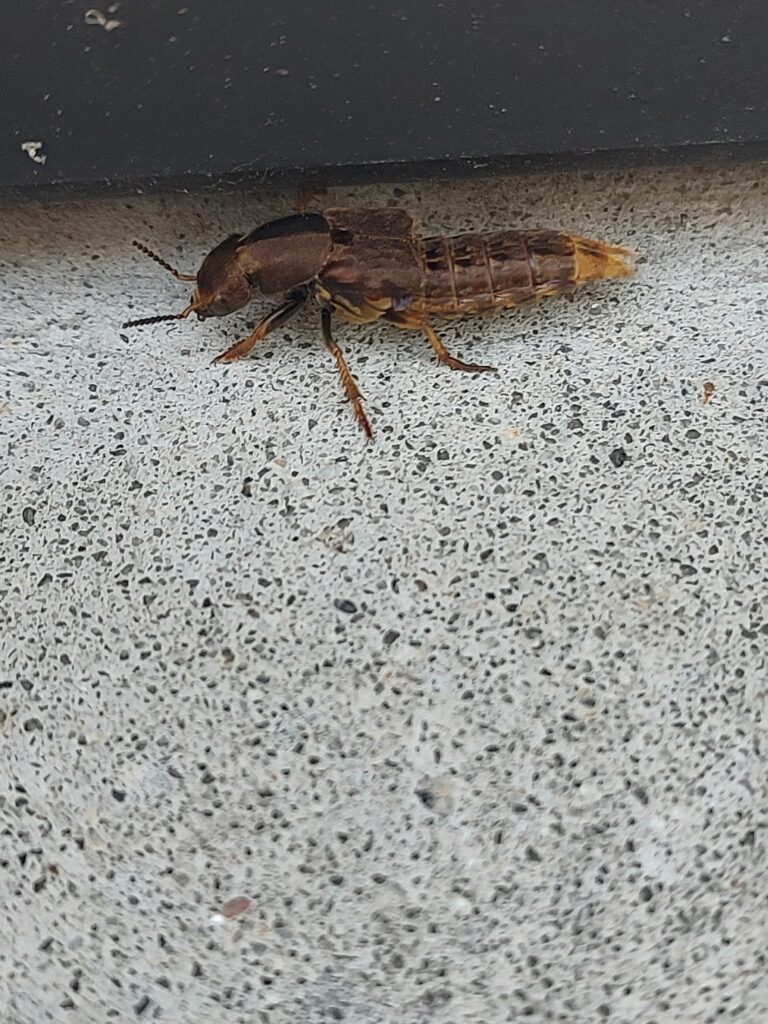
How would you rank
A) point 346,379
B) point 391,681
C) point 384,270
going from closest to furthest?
point 391,681 < point 346,379 < point 384,270

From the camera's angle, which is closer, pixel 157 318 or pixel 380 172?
pixel 380 172

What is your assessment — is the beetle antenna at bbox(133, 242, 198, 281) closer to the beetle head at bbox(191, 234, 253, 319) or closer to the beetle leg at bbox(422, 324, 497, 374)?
the beetle head at bbox(191, 234, 253, 319)

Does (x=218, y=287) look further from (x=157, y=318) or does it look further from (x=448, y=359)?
(x=448, y=359)

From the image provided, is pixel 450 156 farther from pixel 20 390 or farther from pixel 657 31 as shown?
pixel 20 390

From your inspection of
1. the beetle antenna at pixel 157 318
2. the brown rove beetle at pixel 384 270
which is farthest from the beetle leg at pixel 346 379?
the beetle antenna at pixel 157 318

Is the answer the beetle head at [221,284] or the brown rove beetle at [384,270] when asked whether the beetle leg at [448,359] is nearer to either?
the brown rove beetle at [384,270]

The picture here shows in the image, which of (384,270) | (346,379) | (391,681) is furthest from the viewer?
(384,270)

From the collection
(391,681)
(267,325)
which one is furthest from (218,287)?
(391,681)

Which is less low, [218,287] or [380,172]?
[380,172]
